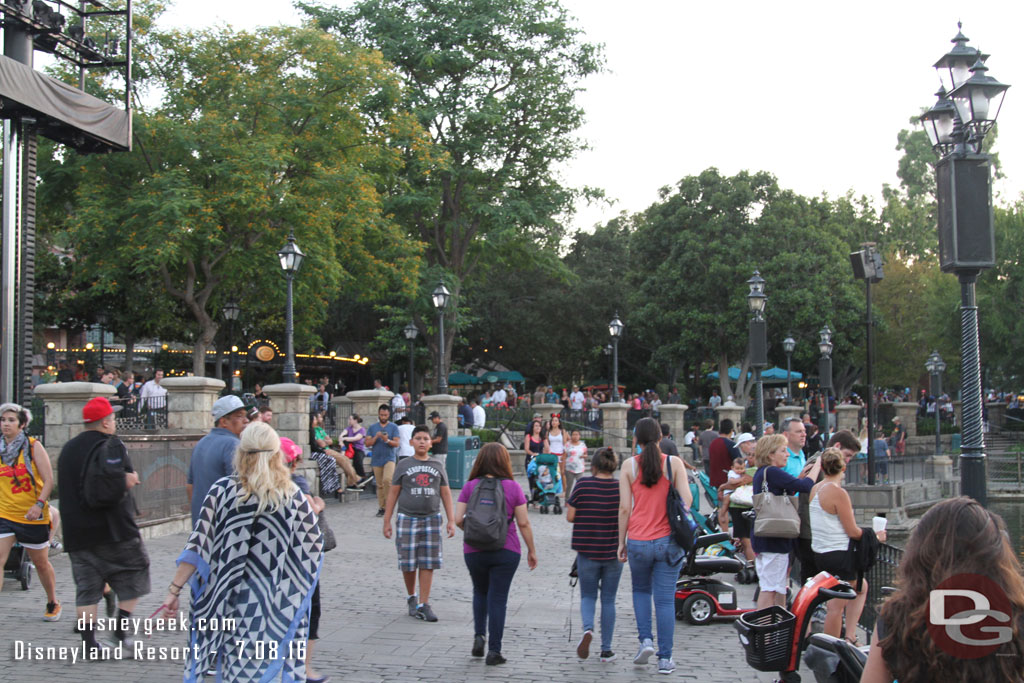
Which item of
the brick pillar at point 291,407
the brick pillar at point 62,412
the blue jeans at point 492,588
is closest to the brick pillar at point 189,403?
the brick pillar at point 291,407

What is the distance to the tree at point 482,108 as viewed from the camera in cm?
3412

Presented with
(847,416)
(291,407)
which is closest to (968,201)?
(291,407)

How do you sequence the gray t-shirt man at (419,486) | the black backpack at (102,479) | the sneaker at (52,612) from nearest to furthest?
the black backpack at (102,479) → the sneaker at (52,612) → the gray t-shirt man at (419,486)

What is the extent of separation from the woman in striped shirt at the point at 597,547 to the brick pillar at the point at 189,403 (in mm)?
9933

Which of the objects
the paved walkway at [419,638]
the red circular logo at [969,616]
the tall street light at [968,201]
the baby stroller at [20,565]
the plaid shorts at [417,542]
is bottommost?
the paved walkway at [419,638]

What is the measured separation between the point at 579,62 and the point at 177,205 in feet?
59.6

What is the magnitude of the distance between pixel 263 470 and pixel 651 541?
3.20 metres

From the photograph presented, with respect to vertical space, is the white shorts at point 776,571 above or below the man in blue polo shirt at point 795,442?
below

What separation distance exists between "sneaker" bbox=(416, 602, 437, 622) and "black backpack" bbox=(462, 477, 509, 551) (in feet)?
5.23

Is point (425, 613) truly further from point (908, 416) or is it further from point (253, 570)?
point (908, 416)

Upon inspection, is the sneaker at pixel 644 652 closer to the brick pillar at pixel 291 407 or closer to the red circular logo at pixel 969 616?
the red circular logo at pixel 969 616

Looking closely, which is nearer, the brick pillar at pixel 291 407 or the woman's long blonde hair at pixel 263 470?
the woman's long blonde hair at pixel 263 470

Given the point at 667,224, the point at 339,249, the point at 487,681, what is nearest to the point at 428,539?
the point at 487,681

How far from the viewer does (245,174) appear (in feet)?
84.4
